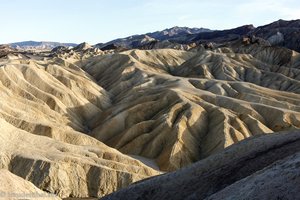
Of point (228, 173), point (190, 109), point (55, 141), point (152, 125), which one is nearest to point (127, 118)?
point (152, 125)

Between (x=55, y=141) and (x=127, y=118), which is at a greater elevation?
(x=55, y=141)

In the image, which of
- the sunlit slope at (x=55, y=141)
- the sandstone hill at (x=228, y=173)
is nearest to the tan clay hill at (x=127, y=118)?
the sunlit slope at (x=55, y=141)

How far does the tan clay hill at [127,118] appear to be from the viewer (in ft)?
148

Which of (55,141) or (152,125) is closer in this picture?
(55,141)

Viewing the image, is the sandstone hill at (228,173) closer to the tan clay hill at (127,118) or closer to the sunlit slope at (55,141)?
the tan clay hill at (127,118)

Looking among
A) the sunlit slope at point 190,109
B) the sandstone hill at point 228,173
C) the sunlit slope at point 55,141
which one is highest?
the sandstone hill at point 228,173

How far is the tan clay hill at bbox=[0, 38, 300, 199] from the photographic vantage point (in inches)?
1773

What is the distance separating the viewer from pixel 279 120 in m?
68.1

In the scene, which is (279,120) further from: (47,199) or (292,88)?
(47,199)

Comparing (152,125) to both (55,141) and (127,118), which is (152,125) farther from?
(55,141)

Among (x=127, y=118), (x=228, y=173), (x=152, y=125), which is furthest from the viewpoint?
(x=127, y=118)

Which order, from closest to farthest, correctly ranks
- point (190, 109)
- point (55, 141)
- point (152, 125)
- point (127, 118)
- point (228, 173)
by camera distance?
point (228, 173)
point (55, 141)
point (152, 125)
point (190, 109)
point (127, 118)

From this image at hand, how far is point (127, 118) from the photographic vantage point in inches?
2926

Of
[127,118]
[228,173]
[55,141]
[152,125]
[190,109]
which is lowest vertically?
[127,118]
